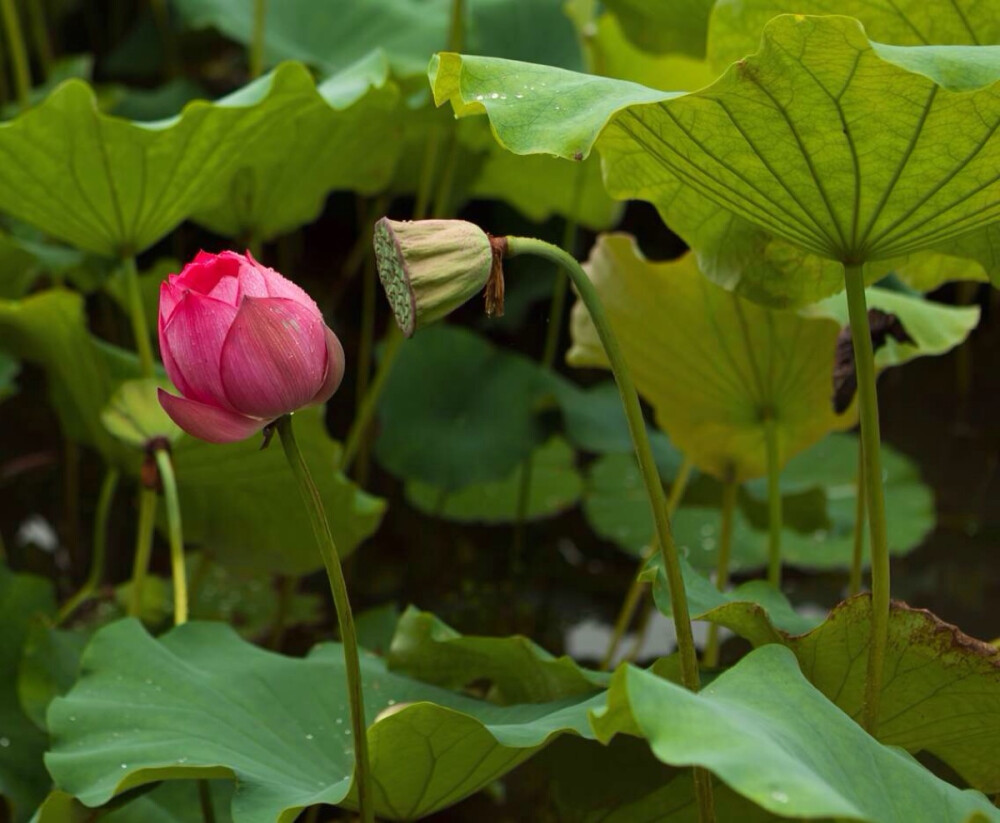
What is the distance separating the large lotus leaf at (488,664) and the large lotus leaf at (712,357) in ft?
1.06

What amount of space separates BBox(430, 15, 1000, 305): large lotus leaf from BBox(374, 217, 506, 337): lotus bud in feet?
0.25

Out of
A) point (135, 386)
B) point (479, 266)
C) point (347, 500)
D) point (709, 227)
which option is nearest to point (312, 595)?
point (347, 500)

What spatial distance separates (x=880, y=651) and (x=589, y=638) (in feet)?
3.42

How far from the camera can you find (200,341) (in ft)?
2.16

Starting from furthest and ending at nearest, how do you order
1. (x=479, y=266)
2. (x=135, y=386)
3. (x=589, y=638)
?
(x=589, y=638)
(x=135, y=386)
(x=479, y=266)

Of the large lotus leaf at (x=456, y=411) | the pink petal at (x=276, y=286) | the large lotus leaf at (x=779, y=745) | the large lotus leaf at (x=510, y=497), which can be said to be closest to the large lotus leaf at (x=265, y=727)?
the large lotus leaf at (x=779, y=745)

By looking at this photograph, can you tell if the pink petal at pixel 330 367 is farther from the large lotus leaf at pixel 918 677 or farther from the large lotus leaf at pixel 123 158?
the large lotus leaf at pixel 123 158

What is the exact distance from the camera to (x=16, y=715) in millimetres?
1252

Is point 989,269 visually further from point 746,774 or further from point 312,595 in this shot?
point 312,595

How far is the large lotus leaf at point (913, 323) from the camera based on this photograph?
1.09m

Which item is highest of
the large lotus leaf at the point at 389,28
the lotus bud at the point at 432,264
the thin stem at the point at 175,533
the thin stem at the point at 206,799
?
the lotus bud at the point at 432,264

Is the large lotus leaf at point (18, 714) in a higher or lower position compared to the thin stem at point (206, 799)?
lower

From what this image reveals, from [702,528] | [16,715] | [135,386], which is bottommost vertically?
[702,528]

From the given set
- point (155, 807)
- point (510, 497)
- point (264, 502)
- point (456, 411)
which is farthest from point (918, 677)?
point (510, 497)
